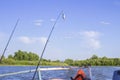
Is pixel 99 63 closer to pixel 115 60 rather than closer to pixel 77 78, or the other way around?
pixel 115 60

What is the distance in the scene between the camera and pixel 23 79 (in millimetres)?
29641

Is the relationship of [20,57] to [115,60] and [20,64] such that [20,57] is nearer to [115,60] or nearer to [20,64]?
[20,64]

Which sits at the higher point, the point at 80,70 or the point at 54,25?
the point at 54,25

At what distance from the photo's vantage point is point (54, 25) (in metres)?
11.5

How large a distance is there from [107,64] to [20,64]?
19816mm

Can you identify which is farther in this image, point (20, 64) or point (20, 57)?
point (20, 57)

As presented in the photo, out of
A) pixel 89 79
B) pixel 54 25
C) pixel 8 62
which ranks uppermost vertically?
pixel 8 62

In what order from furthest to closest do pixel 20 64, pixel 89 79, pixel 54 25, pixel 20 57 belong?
1. pixel 20 57
2. pixel 20 64
3. pixel 89 79
4. pixel 54 25

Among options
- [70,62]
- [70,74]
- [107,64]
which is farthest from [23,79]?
[107,64]

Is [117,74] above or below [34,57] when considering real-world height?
below

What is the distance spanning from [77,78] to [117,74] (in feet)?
7.49

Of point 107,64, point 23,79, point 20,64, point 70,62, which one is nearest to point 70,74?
point 23,79

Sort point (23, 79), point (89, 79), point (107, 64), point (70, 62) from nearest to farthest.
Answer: point (89, 79) → point (23, 79) → point (70, 62) → point (107, 64)

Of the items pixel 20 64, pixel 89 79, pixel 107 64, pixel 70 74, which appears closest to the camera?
pixel 89 79
